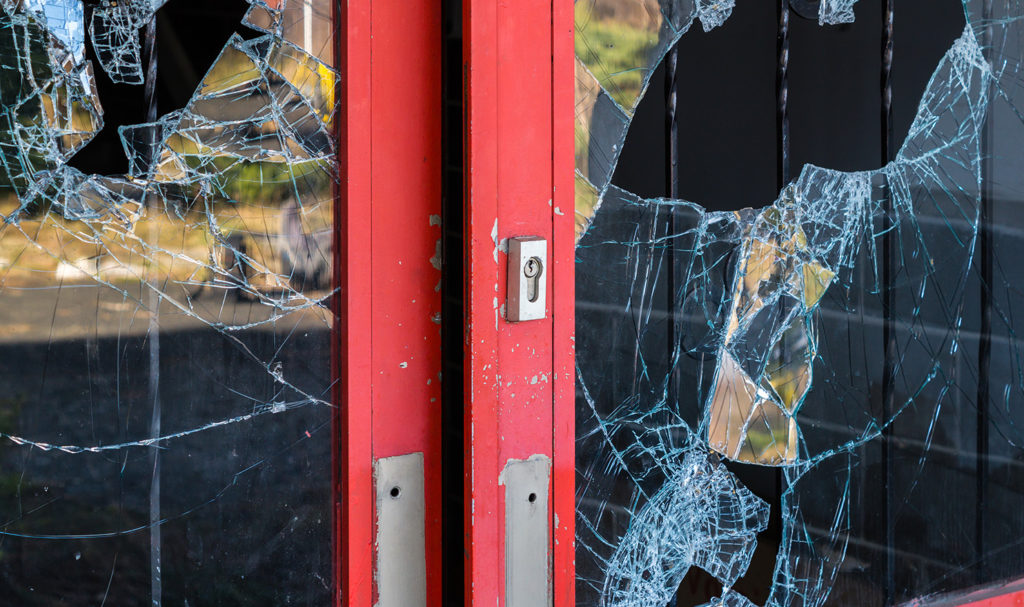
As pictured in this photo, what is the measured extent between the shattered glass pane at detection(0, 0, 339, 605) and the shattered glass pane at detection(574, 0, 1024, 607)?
43cm

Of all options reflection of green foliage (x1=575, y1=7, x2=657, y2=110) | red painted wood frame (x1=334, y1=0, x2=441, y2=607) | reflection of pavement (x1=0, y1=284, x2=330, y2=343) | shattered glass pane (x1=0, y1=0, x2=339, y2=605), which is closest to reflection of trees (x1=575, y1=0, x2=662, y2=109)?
reflection of green foliage (x1=575, y1=7, x2=657, y2=110)

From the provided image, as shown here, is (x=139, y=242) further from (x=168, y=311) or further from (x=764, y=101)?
(x=764, y=101)

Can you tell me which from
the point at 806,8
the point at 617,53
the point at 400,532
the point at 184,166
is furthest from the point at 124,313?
the point at 806,8

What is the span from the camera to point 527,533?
1240mm

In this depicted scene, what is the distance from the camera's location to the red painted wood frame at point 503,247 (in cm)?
115

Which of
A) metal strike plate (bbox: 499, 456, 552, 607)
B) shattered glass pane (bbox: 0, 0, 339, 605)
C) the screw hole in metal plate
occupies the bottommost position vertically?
metal strike plate (bbox: 499, 456, 552, 607)

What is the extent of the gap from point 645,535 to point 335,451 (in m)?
0.54

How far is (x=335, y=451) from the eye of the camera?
3.83 feet

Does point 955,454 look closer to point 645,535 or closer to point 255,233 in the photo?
point 645,535

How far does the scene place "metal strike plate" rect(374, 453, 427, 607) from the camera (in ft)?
3.88

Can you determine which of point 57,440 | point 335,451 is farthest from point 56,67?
point 335,451

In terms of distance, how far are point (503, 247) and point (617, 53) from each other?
38 cm

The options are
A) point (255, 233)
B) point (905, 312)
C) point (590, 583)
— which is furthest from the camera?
point (905, 312)

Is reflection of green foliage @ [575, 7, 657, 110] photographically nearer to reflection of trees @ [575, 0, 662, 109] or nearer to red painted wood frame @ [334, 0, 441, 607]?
reflection of trees @ [575, 0, 662, 109]
